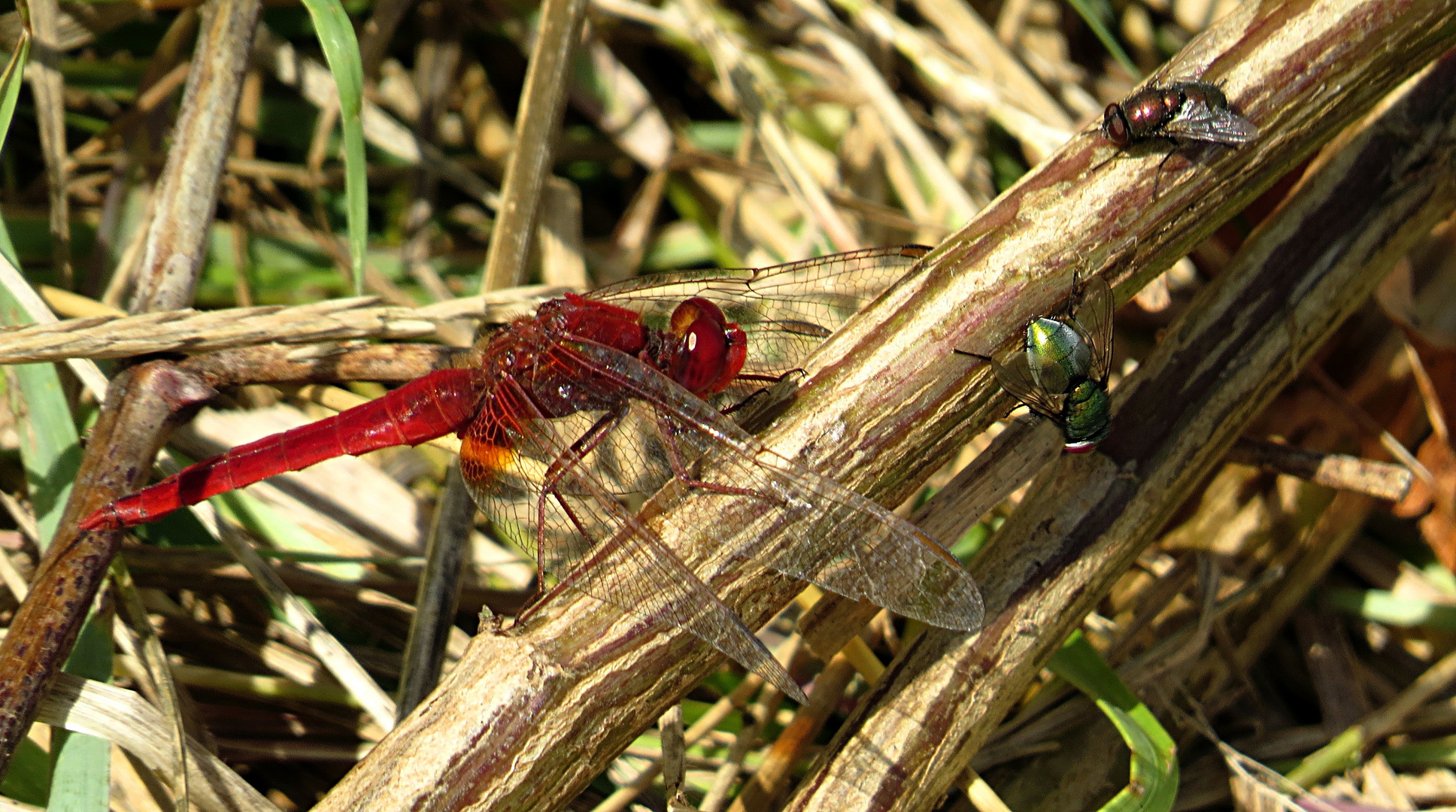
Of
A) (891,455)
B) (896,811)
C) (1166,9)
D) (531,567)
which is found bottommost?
(896,811)

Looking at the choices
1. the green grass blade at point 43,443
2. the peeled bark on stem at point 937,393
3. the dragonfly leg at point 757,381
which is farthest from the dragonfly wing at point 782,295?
the green grass blade at point 43,443

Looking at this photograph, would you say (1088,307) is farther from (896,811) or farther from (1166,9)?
(1166,9)

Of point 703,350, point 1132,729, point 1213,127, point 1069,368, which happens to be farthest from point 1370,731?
point 703,350

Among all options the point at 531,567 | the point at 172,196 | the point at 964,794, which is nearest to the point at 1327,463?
the point at 964,794

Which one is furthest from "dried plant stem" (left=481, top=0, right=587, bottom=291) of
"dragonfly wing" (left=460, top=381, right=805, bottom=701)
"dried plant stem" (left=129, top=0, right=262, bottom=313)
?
"dried plant stem" (left=129, top=0, right=262, bottom=313)

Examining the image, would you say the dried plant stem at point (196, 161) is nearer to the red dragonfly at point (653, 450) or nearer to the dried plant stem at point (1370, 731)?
the red dragonfly at point (653, 450)

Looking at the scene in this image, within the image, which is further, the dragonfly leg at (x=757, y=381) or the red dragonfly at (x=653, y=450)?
the dragonfly leg at (x=757, y=381)

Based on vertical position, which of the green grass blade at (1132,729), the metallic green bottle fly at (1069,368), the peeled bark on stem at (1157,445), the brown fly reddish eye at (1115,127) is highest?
the brown fly reddish eye at (1115,127)
